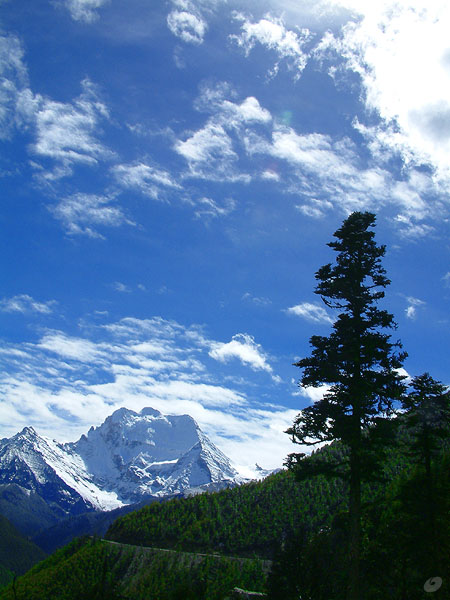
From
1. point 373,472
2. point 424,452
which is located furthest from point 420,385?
point 373,472

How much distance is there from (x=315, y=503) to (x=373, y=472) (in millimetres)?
146902

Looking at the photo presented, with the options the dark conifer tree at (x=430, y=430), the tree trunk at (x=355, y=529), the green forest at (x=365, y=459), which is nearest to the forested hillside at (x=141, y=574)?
the green forest at (x=365, y=459)

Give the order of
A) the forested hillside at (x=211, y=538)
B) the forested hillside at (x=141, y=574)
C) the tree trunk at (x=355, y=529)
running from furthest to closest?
the forested hillside at (x=141, y=574), the forested hillside at (x=211, y=538), the tree trunk at (x=355, y=529)

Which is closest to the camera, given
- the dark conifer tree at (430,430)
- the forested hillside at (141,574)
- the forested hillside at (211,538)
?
the dark conifer tree at (430,430)

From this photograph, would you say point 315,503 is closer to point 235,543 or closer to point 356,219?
point 235,543

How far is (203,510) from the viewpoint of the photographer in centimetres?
18375

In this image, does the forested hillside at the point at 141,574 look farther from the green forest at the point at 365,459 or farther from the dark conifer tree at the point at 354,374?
the dark conifer tree at the point at 354,374

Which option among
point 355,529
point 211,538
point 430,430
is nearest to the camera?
point 355,529

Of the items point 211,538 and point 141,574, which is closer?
point 141,574

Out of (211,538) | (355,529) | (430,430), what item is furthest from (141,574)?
(355,529)

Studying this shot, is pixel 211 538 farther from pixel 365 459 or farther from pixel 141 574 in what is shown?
pixel 365 459

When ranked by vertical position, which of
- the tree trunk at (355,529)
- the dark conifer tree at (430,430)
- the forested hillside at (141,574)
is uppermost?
the dark conifer tree at (430,430)

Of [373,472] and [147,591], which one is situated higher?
[373,472]

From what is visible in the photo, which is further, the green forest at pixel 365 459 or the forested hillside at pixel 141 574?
the forested hillside at pixel 141 574
